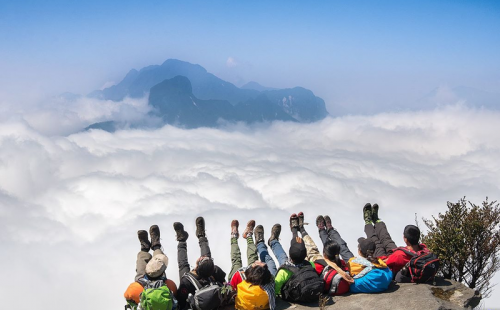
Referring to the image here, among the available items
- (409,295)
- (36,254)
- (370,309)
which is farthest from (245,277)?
(36,254)

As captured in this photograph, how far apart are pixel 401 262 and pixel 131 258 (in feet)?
595

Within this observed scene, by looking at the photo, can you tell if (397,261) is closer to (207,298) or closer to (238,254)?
(238,254)

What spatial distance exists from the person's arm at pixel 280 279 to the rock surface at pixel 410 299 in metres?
0.36

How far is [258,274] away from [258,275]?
20mm

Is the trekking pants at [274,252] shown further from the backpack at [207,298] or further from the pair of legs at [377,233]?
the pair of legs at [377,233]

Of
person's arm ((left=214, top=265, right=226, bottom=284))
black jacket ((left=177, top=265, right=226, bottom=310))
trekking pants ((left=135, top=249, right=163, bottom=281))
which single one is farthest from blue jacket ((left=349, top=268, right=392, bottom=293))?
trekking pants ((left=135, top=249, right=163, bottom=281))

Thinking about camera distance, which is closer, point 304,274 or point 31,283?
point 304,274

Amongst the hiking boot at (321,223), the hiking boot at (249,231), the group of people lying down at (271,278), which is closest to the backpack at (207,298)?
the group of people lying down at (271,278)

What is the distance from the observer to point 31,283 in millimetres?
172875

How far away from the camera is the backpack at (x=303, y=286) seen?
348 inches

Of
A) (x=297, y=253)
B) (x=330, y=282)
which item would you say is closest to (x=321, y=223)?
(x=330, y=282)

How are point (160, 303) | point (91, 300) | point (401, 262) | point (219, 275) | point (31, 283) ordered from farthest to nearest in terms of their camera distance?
point (31, 283)
point (91, 300)
point (401, 262)
point (219, 275)
point (160, 303)

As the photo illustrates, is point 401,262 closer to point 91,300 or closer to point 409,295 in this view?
point 409,295

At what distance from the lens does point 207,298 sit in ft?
27.4
